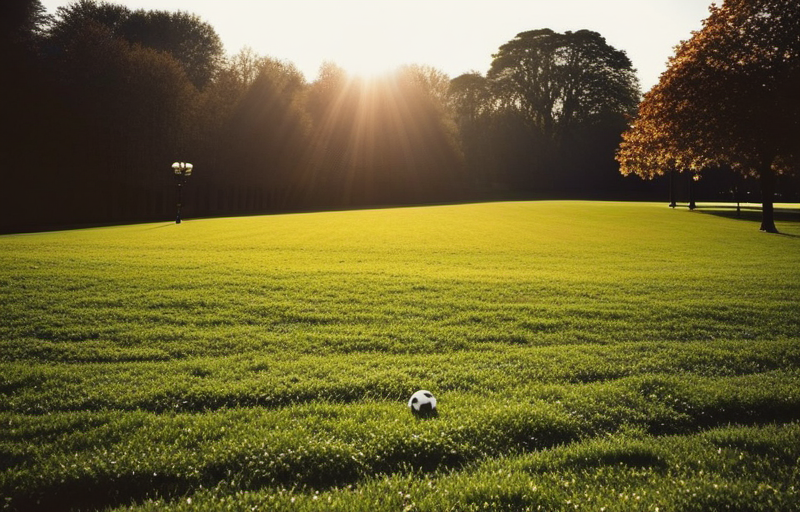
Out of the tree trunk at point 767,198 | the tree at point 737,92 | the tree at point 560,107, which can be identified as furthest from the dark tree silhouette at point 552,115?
the tree at point 737,92

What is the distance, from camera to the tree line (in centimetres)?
4338

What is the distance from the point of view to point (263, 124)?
5684 centimetres

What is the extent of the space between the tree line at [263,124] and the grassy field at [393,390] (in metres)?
35.4

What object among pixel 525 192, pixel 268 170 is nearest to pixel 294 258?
pixel 268 170

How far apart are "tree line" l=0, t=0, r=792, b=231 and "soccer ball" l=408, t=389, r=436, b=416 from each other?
41098mm

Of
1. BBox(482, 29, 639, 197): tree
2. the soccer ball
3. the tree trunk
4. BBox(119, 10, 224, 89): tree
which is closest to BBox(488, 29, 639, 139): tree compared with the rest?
BBox(482, 29, 639, 197): tree

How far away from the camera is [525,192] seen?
8544cm

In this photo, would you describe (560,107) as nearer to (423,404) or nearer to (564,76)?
(564,76)

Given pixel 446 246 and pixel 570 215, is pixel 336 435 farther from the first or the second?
pixel 570 215

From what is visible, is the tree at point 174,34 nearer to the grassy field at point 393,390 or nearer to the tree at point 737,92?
the tree at point 737,92

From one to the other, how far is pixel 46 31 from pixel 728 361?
2383 inches

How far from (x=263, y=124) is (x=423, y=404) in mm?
55147

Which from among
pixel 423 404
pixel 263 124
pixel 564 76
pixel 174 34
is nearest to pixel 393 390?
pixel 423 404

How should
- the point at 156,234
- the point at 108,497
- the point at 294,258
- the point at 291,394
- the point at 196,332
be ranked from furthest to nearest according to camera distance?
→ 1. the point at 156,234
2. the point at 294,258
3. the point at 196,332
4. the point at 291,394
5. the point at 108,497
